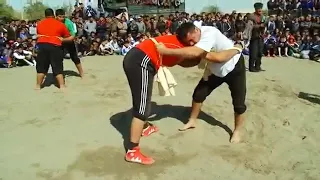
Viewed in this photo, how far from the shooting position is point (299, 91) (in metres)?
7.62

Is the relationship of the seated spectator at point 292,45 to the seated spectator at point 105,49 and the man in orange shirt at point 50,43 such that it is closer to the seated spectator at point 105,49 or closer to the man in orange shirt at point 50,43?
the seated spectator at point 105,49

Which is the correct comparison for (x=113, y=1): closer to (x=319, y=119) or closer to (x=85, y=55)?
(x=85, y=55)

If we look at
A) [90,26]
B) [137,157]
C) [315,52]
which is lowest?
[137,157]

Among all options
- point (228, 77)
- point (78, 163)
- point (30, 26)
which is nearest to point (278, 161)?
point (228, 77)

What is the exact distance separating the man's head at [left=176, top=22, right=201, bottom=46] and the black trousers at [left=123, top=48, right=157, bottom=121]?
1.36 ft

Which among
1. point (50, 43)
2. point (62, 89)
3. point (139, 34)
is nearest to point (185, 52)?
point (50, 43)

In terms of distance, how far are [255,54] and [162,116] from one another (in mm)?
4750

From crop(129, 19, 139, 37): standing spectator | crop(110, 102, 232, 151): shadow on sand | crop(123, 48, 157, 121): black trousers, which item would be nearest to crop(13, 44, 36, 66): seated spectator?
crop(129, 19, 139, 37): standing spectator

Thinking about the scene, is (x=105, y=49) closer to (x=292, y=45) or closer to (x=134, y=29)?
(x=134, y=29)

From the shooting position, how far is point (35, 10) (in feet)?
99.5

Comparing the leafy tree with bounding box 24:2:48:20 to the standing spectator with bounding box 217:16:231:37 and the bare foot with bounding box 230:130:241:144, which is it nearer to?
the standing spectator with bounding box 217:16:231:37

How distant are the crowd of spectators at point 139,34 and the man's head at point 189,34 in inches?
309

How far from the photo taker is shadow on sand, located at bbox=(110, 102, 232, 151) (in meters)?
5.68

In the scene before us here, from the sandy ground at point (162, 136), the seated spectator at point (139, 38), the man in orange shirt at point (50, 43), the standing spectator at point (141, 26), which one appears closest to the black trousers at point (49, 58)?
the man in orange shirt at point (50, 43)
